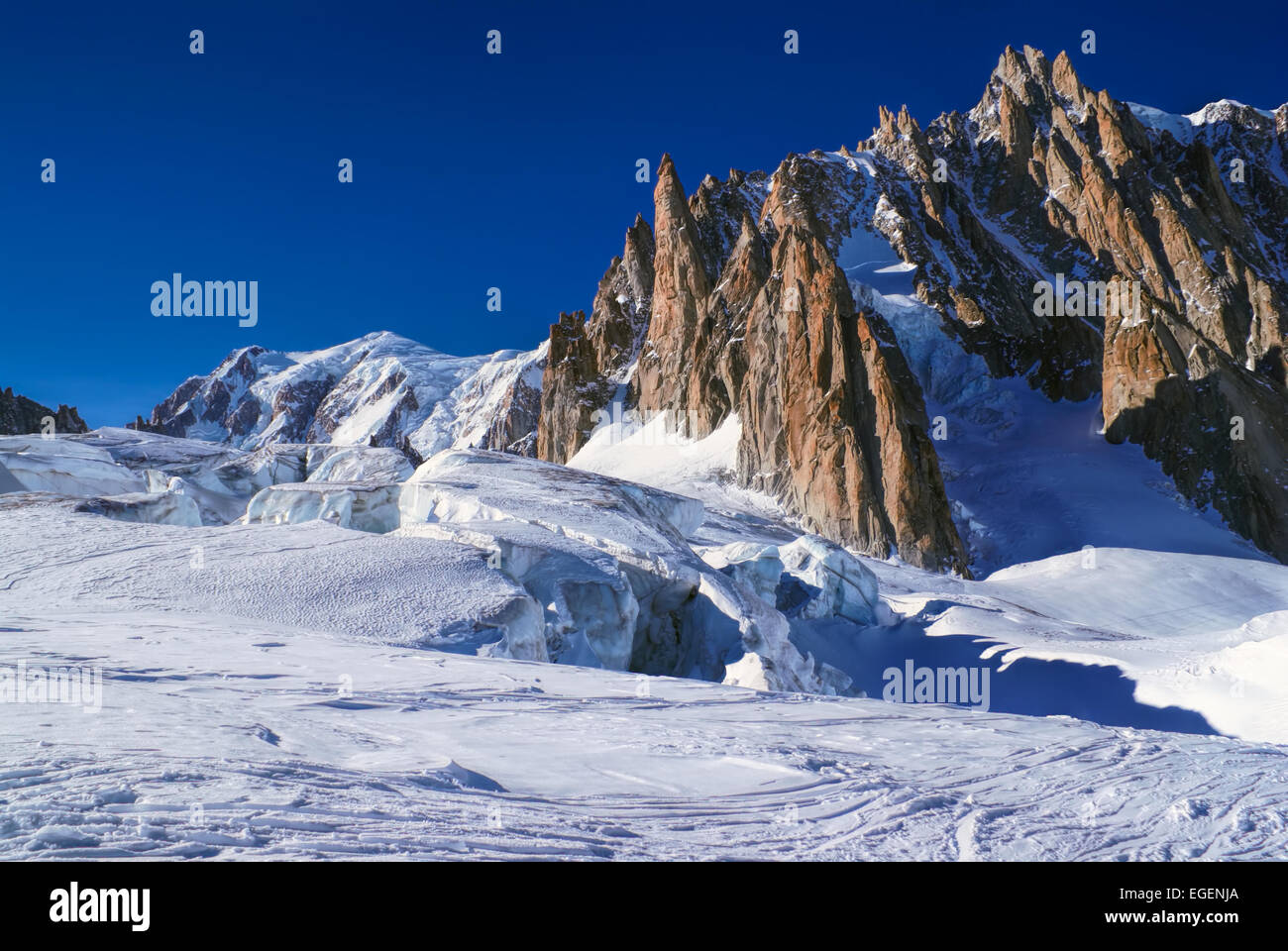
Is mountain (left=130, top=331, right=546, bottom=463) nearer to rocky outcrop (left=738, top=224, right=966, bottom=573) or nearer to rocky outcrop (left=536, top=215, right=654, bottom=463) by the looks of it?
rocky outcrop (left=536, top=215, right=654, bottom=463)

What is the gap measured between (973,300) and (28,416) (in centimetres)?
9804

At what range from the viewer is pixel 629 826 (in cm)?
502

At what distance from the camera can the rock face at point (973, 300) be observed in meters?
58.2

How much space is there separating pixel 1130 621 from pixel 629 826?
39352 mm

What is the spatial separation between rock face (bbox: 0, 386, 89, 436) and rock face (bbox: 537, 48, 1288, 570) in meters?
52.3

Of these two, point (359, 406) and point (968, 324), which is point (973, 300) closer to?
point (968, 324)

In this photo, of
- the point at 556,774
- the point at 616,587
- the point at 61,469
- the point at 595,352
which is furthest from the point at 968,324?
the point at 556,774

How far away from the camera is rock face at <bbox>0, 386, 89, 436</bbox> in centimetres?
8862

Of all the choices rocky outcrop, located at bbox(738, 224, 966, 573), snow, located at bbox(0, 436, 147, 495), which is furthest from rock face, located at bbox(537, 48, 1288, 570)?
snow, located at bbox(0, 436, 147, 495)

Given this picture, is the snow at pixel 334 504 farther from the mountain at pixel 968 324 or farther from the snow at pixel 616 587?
the mountain at pixel 968 324

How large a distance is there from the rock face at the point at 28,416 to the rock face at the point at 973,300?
52339 mm

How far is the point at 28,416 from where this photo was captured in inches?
3627

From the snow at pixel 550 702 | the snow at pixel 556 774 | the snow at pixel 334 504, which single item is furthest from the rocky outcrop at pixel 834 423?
the snow at pixel 556 774
